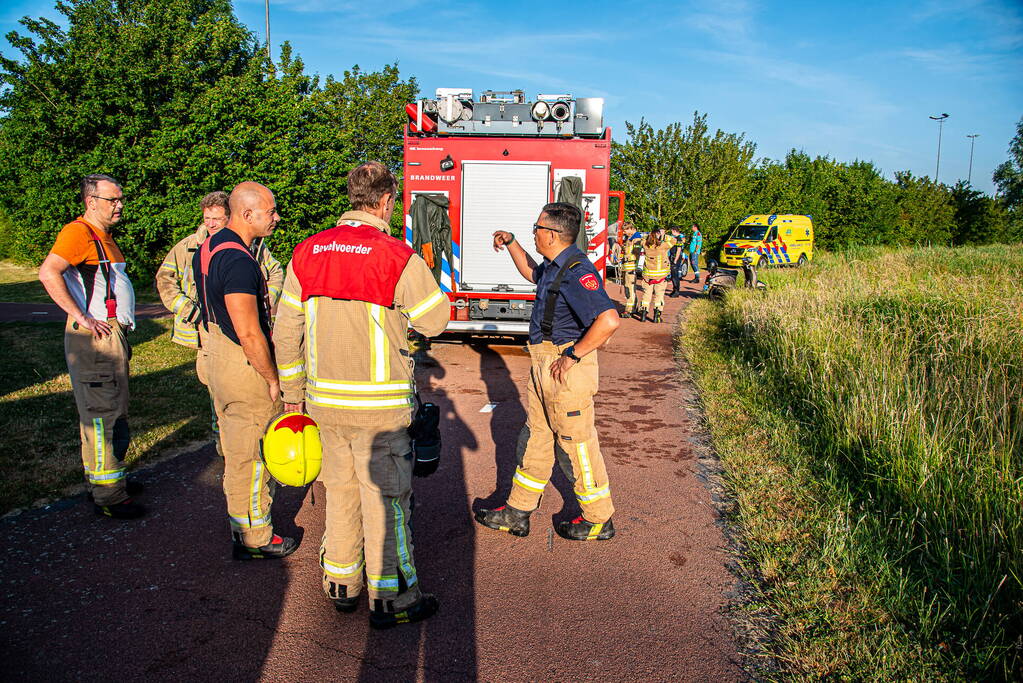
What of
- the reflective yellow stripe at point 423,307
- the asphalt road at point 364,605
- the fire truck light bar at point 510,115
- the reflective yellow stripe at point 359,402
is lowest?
the asphalt road at point 364,605

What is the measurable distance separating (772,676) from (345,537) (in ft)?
6.56

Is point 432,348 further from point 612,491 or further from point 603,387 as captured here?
point 612,491

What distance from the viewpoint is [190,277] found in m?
4.60

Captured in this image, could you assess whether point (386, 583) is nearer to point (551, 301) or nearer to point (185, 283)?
point (551, 301)

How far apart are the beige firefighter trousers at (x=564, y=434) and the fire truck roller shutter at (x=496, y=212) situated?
5.25 meters

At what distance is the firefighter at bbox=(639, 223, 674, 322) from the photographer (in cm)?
1239

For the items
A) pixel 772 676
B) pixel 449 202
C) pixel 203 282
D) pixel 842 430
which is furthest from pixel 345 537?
pixel 449 202

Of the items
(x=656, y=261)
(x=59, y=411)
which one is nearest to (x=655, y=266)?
(x=656, y=261)

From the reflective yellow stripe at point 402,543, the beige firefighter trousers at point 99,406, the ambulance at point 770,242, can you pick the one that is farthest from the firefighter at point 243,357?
the ambulance at point 770,242

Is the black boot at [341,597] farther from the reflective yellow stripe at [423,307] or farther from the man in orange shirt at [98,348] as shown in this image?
the man in orange shirt at [98,348]

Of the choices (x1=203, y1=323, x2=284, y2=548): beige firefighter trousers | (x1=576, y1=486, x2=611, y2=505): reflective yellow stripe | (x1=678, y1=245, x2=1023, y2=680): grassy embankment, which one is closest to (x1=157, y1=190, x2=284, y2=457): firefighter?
(x1=203, y1=323, x2=284, y2=548): beige firefighter trousers

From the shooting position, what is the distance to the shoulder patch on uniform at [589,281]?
12.5 ft

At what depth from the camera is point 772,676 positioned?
2791mm

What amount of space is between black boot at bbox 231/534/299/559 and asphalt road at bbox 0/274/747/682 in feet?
0.22
